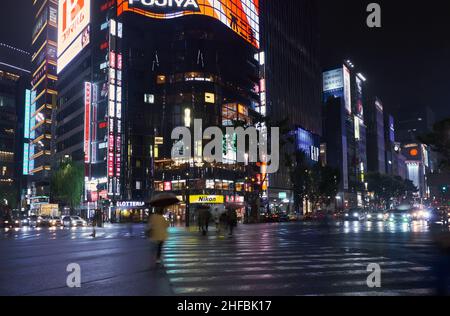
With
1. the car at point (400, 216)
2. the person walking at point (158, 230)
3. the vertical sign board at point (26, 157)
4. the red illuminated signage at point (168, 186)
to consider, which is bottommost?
the car at point (400, 216)

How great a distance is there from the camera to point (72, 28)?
3536 inches

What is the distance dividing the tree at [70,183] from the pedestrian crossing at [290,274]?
5837 centimetres

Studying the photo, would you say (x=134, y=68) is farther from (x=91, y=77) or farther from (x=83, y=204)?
(x=83, y=204)

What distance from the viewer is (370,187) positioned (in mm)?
116250

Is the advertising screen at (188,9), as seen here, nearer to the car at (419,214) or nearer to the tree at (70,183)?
the tree at (70,183)

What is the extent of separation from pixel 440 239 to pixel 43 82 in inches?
4221

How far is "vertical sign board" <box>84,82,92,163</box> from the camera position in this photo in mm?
70062

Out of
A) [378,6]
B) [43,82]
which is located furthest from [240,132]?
[43,82]

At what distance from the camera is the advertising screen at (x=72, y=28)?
82.5 meters

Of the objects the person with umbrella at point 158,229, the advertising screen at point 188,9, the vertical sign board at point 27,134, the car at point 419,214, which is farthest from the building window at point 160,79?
the person with umbrella at point 158,229

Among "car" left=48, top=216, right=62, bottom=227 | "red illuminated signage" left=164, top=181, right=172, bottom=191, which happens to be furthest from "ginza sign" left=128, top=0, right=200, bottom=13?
"car" left=48, top=216, right=62, bottom=227

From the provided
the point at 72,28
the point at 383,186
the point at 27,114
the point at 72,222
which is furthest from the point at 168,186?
the point at 27,114

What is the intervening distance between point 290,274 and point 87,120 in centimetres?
6533

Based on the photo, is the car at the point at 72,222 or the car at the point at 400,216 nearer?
the car at the point at 400,216
